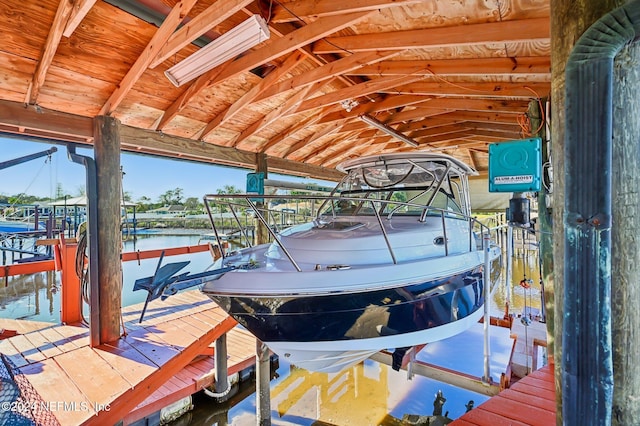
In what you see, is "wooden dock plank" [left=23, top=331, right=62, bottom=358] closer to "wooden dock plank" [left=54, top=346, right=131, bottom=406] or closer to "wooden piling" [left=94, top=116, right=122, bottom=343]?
"wooden dock plank" [left=54, top=346, right=131, bottom=406]

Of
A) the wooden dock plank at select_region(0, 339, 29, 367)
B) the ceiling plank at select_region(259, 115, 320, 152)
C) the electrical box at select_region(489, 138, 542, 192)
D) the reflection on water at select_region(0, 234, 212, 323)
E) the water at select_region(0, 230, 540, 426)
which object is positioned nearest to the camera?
the electrical box at select_region(489, 138, 542, 192)

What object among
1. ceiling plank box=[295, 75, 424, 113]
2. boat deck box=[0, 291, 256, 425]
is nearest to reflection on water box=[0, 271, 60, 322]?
boat deck box=[0, 291, 256, 425]

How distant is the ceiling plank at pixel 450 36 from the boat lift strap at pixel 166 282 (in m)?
2.35

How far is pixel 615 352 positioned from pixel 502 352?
16.0 feet

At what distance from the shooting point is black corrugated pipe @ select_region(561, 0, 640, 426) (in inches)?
33.2

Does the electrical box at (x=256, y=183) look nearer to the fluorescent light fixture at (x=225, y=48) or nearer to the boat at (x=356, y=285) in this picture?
the fluorescent light fixture at (x=225, y=48)

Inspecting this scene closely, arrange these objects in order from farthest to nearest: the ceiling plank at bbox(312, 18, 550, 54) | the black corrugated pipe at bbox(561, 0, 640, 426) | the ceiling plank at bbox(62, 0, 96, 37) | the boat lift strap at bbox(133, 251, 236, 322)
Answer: the ceiling plank at bbox(312, 18, 550, 54) < the ceiling plank at bbox(62, 0, 96, 37) < the boat lift strap at bbox(133, 251, 236, 322) < the black corrugated pipe at bbox(561, 0, 640, 426)

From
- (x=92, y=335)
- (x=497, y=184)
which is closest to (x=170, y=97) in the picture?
(x=92, y=335)

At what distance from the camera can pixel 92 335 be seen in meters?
→ 3.24

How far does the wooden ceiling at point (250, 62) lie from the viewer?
88.0 inches

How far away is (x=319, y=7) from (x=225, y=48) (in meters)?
0.83

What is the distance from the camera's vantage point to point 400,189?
3.09m

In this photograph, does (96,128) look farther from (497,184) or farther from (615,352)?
(615,352)

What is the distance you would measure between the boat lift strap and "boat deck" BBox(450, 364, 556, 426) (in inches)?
69.8
